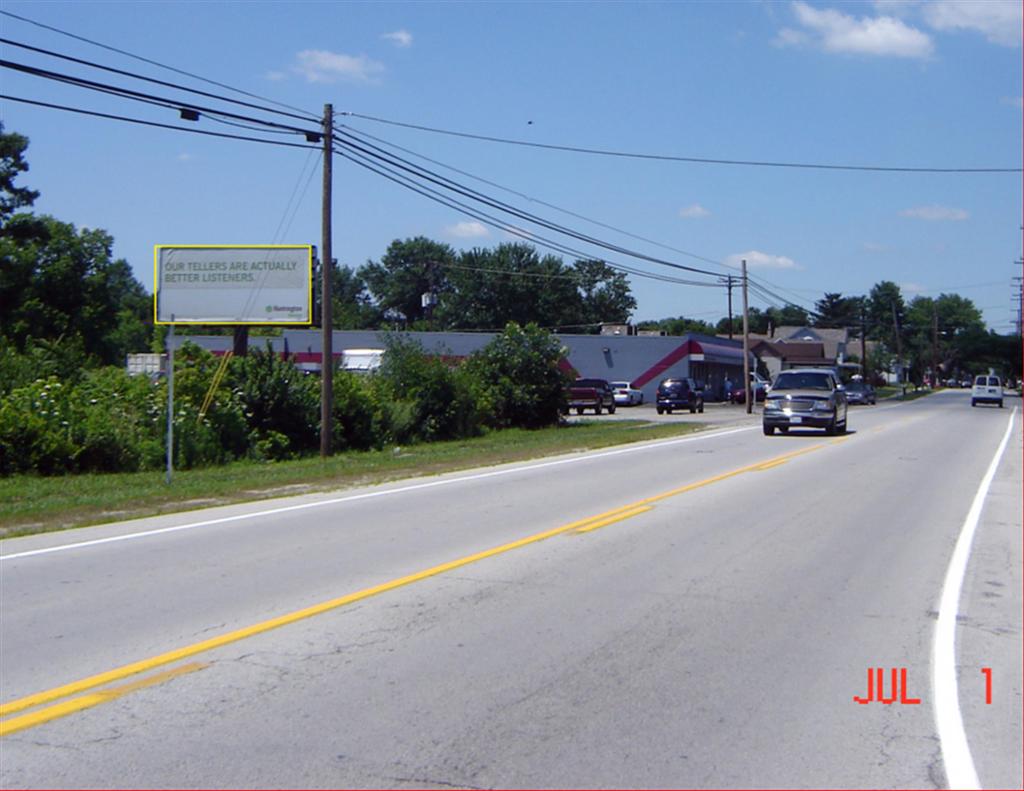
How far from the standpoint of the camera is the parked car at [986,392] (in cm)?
6719

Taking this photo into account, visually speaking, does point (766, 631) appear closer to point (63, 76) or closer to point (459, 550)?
point (459, 550)

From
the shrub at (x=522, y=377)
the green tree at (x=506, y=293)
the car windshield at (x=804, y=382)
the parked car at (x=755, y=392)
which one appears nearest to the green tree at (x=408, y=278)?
the green tree at (x=506, y=293)

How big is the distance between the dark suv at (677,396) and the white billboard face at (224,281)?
24909mm

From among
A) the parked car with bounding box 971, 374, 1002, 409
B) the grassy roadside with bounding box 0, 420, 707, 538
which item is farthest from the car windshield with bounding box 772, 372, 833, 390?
the parked car with bounding box 971, 374, 1002, 409

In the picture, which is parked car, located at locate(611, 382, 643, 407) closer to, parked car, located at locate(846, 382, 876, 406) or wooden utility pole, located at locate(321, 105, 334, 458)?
parked car, located at locate(846, 382, 876, 406)

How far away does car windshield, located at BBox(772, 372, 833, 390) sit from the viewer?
3503cm

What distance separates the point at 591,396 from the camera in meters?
56.1

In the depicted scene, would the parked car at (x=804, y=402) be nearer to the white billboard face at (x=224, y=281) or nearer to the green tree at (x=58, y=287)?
the white billboard face at (x=224, y=281)

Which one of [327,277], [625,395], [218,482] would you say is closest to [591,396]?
[625,395]

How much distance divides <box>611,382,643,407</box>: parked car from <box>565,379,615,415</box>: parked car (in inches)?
401

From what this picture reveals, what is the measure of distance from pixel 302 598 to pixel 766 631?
12.8ft

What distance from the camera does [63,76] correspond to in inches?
715

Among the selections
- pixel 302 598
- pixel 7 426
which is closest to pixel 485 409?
pixel 7 426

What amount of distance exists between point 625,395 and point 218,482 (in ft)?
164
